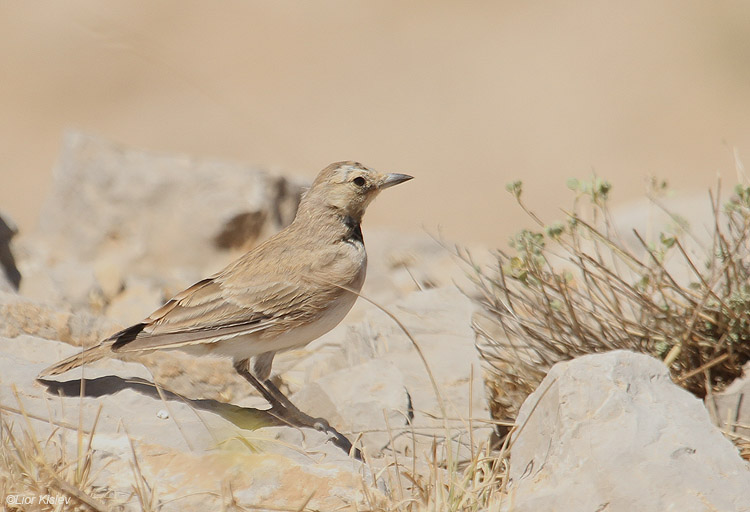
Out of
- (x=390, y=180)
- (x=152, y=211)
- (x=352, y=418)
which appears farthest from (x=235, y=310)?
(x=152, y=211)

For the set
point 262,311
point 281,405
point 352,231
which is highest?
point 352,231

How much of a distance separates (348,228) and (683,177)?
949cm

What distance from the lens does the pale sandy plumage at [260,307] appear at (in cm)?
399

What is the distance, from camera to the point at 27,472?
3027mm

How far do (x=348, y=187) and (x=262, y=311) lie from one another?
92 centimetres

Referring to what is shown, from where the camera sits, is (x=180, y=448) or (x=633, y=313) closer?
(x=180, y=448)

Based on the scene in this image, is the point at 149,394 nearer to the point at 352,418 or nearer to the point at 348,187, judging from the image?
the point at 352,418

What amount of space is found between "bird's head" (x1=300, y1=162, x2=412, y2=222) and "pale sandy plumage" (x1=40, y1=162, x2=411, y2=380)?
0.18m

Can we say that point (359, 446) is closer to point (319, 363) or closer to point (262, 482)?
point (262, 482)

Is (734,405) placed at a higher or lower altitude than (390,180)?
lower

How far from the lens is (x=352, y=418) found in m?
4.16

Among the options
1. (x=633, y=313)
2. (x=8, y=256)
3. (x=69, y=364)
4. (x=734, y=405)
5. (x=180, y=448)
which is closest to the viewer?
(x=180, y=448)

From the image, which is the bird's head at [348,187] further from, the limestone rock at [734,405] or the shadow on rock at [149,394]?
the limestone rock at [734,405]

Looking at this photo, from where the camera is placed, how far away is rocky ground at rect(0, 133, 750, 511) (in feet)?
9.95
